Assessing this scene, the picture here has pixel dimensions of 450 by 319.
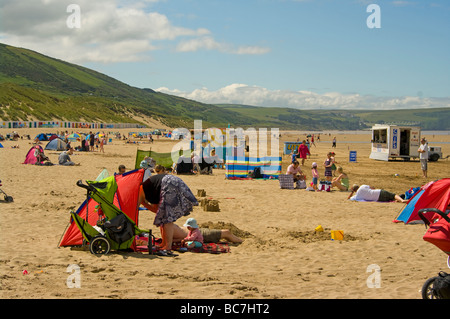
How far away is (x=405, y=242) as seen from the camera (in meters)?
8.59

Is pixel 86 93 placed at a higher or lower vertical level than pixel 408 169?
higher

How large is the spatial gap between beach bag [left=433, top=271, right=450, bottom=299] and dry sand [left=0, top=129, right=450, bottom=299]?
27.1 inches

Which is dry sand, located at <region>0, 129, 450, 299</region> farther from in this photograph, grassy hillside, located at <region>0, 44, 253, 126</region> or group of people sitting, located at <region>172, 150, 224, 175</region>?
grassy hillside, located at <region>0, 44, 253, 126</region>

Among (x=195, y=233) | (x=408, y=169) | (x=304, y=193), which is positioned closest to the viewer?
(x=195, y=233)

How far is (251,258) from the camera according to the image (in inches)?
299

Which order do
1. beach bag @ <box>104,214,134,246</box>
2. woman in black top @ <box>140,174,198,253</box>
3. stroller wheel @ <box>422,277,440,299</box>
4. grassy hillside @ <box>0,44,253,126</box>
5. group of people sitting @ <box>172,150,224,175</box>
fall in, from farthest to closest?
grassy hillside @ <box>0,44,253,126</box>
group of people sitting @ <box>172,150,224,175</box>
woman in black top @ <box>140,174,198,253</box>
beach bag @ <box>104,214,134,246</box>
stroller wheel @ <box>422,277,440,299</box>

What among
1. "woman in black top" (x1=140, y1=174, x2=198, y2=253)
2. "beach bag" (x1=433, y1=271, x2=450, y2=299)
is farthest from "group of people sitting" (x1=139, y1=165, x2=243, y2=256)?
"beach bag" (x1=433, y1=271, x2=450, y2=299)

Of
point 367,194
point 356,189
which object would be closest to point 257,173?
point 356,189

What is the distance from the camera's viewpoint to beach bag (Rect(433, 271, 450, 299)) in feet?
15.5

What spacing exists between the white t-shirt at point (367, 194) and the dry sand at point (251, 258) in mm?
424

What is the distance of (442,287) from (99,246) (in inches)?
200
